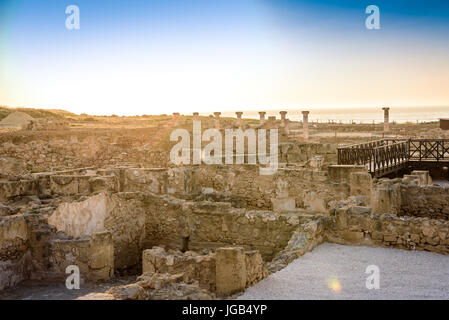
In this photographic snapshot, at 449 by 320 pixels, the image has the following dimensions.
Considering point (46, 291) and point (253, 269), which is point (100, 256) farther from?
point (253, 269)

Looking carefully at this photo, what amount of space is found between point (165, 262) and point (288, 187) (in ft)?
21.0

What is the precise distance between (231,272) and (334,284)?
134cm

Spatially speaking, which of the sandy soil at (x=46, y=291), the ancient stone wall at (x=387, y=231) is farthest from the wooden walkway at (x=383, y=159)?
the sandy soil at (x=46, y=291)

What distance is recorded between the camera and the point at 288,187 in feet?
40.4

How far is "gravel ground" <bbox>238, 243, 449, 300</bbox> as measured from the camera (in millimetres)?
5379

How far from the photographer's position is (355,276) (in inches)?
237

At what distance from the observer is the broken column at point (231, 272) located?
222 inches

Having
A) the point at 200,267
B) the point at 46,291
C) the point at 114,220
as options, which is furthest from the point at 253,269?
the point at 114,220

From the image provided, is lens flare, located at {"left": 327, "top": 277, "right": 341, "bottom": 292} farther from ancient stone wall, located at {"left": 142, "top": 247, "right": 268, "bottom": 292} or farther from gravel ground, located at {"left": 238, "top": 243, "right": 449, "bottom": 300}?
ancient stone wall, located at {"left": 142, "top": 247, "right": 268, "bottom": 292}

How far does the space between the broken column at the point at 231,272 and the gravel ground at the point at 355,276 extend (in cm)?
20

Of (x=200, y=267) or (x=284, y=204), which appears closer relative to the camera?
(x=200, y=267)

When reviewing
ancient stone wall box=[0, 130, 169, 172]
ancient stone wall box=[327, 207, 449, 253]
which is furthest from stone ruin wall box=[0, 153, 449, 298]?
ancient stone wall box=[0, 130, 169, 172]

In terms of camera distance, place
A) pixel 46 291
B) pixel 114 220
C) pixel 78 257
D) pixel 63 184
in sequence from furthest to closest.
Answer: pixel 63 184, pixel 114 220, pixel 78 257, pixel 46 291
